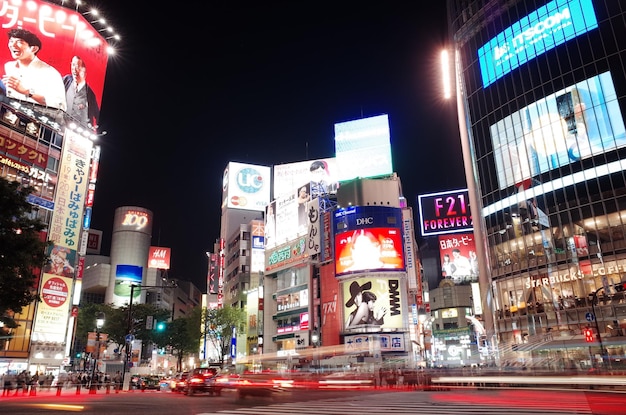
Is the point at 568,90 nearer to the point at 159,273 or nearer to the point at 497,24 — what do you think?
the point at 497,24

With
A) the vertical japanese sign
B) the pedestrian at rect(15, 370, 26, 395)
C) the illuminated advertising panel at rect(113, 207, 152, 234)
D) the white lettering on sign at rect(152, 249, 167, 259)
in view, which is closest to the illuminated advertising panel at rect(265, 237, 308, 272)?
the vertical japanese sign

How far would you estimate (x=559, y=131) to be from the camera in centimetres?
4722

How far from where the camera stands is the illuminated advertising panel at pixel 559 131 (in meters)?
43.9

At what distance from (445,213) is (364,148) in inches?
631

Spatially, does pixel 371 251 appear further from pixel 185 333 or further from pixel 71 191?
pixel 185 333

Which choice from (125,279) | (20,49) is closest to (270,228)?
(20,49)

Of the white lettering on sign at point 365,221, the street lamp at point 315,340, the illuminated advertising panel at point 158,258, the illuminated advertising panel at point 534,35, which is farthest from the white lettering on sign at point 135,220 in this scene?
the illuminated advertising panel at point 534,35

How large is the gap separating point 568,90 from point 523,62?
699 cm

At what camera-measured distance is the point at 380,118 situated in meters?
70.3

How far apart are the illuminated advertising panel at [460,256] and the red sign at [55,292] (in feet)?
188

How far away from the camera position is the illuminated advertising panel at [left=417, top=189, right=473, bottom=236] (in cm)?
7000

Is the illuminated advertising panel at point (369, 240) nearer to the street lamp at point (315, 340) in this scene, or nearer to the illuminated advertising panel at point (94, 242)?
the street lamp at point (315, 340)

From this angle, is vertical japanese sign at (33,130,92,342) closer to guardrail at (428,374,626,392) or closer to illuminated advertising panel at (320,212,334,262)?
illuminated advertising panel at (320,212,334,262)

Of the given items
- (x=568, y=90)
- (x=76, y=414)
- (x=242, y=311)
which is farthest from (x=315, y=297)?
(x=76, y=414)
